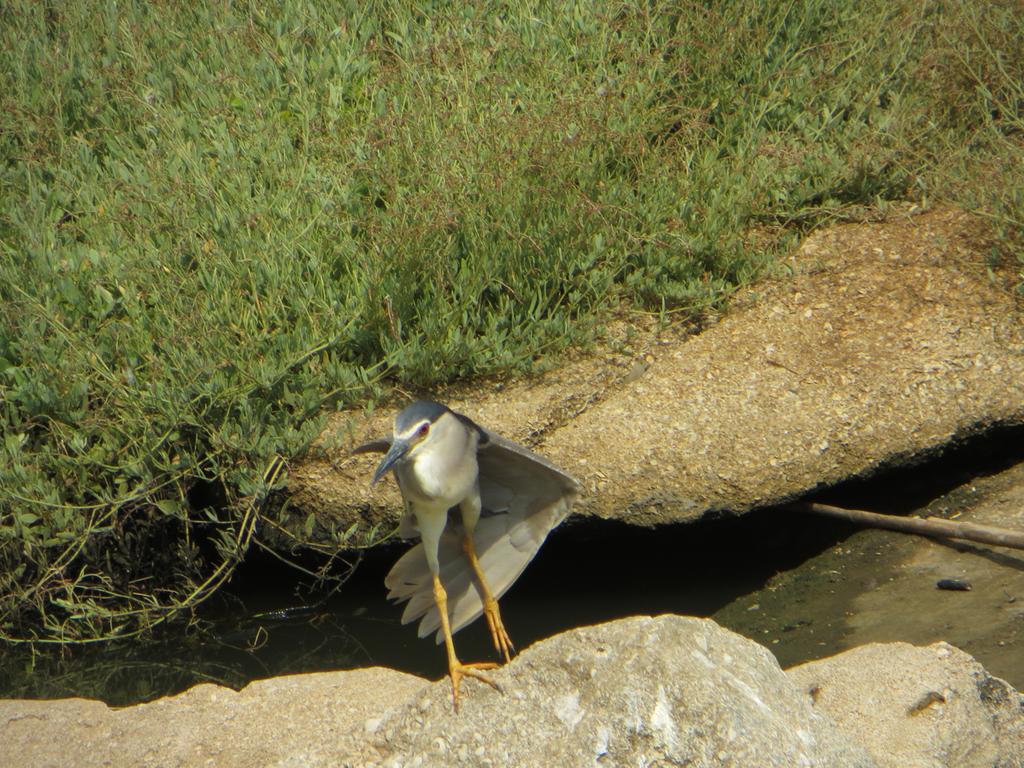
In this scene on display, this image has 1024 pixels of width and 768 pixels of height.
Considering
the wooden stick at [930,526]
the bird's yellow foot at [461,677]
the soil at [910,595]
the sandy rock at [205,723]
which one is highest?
the bird's yellow foot at [461,677]

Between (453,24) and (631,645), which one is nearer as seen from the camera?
(631,645)

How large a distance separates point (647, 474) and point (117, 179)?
2754mm

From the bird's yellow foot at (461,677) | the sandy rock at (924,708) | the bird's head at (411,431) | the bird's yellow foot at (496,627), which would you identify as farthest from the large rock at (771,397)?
the bird's yellow foot at (461,677)

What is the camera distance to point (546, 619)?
514cm

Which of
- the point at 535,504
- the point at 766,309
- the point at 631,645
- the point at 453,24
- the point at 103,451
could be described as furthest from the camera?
the point at 453,24

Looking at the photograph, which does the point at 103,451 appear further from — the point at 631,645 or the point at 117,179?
the point at 631,645

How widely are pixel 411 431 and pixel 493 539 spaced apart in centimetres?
83

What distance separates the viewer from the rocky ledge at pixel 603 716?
2.82 meters

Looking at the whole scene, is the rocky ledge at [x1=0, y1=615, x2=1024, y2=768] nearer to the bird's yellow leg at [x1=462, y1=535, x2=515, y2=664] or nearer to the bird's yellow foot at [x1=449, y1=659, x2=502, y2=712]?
the bird's yellow foot at [x1=449, y1=659, x2=502, y2=712]

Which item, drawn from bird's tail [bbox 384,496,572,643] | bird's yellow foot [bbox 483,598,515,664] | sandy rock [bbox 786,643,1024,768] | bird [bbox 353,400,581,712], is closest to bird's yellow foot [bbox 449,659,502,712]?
bird [bbox 353,400,581,712]

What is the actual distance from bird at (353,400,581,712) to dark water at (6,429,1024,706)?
66 centimetres

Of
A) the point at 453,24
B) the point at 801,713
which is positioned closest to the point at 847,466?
the point at 801,713

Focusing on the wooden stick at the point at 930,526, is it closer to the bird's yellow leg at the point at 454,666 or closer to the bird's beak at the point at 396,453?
the bird's yellow leg at the point at 454,666

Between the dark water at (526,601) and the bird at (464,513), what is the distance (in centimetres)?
66
